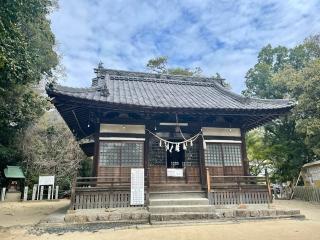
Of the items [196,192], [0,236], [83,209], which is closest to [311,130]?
[196,192]

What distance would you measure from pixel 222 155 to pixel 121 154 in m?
4.78

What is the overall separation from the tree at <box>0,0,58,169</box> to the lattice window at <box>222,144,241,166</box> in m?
9.90

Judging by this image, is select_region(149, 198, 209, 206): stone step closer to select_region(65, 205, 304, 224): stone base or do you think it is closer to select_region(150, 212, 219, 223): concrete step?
select_region(65, 205, 304, 224): stone base

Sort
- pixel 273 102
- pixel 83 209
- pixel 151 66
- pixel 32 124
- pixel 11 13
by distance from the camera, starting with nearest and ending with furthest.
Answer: pixel 83 209, pixel 11 13, pixel 273 102, pixel 32 124, pixel 151 66

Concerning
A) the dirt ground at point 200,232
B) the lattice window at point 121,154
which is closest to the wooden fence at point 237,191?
the dirt ground at point 200,232

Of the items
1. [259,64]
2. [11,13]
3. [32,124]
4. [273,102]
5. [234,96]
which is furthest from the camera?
[259,64]

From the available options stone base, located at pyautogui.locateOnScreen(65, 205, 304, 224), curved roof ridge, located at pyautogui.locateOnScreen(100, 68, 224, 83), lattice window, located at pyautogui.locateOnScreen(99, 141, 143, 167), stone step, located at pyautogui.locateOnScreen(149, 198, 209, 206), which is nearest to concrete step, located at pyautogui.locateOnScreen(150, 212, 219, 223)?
stone base, located at pyautogui.locateOnScreen(65, 205, 304, 224)

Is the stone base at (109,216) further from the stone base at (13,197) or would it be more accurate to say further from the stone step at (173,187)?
the stone base at (13,197)

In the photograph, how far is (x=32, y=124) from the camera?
82.2 feet

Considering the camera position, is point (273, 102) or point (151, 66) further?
point (151, 66)

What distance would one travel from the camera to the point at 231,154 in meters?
13.1

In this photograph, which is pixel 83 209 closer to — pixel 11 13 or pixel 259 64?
pixel 11 13

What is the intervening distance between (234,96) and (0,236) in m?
12.3

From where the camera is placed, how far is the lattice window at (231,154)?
12948 mm
